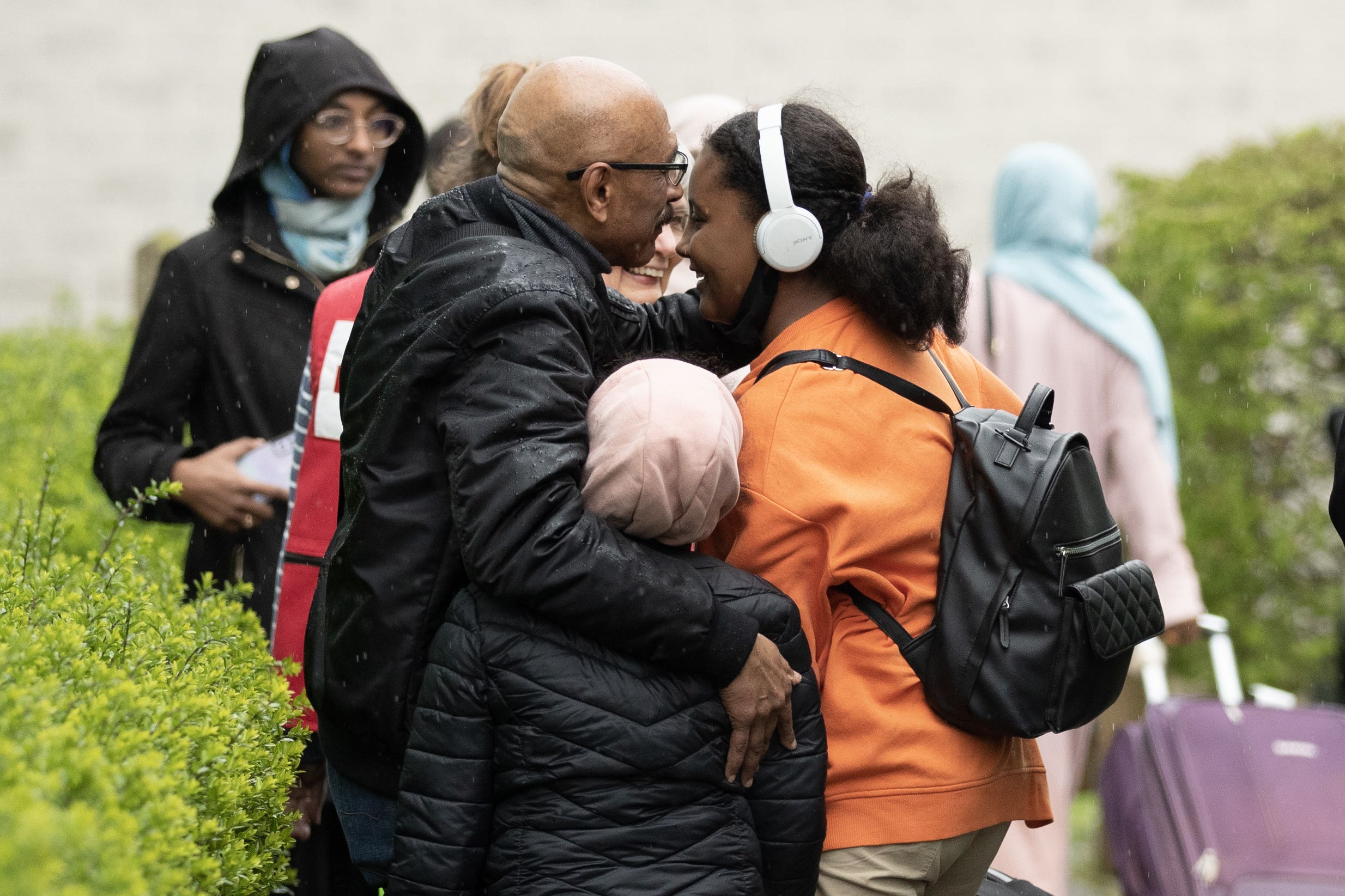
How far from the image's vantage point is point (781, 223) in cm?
253

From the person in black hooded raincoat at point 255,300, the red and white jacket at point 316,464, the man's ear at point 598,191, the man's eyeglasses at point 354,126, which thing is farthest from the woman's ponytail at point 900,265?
the man's eyeglasses at point 354,126

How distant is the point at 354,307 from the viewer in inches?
123

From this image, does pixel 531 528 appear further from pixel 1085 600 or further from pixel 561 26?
pixel 561 26

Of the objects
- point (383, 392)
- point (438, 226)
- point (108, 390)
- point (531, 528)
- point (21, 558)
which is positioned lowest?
point (108, 390)

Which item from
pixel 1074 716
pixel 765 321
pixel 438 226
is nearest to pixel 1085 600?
pixel 1074 716

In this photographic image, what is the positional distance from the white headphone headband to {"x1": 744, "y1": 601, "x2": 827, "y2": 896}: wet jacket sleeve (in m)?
0.72

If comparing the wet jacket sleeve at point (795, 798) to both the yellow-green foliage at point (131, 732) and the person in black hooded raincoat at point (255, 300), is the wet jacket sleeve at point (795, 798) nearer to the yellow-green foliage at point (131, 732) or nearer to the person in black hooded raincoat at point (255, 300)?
the yellow-green foliage at point (131, 732)

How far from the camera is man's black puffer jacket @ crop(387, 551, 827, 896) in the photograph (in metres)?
2.19

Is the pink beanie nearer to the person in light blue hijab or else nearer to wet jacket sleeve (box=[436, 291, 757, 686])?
wet jacket sleeve (box=[436, 291, 757, 686])

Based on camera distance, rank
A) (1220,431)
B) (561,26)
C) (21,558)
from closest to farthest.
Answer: (21,558), (1220,431), (561,26)

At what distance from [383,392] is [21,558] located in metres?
1.05

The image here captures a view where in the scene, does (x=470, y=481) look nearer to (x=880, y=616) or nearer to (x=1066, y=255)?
(x=880, y=616)

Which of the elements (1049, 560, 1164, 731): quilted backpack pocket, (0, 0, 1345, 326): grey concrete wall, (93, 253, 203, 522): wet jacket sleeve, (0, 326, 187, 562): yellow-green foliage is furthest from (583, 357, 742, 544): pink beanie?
(0, 0, 1345, 326): grey concrete wall

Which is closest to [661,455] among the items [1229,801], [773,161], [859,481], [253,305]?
[859,481]
